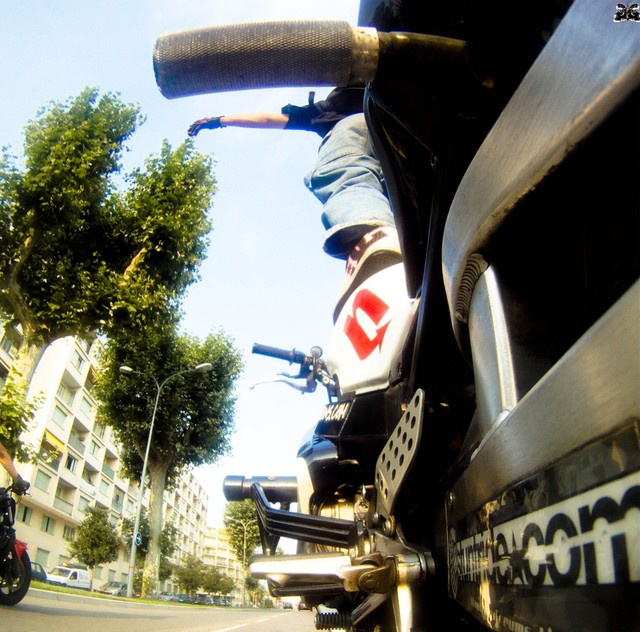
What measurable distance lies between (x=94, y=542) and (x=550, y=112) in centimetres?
3630

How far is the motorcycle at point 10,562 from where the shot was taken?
5109mm

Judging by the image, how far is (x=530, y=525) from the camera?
473mm

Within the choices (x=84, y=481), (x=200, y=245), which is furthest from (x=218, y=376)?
(x=84, y=481)

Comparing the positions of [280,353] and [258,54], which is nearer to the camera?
[258,54]

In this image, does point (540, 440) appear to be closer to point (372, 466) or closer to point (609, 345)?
point (609, 345)

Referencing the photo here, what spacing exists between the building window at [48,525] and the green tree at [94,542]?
6.05 feet

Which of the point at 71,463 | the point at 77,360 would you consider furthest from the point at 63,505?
the point at 77,360

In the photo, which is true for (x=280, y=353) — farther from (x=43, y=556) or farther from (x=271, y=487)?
(x=43, y=556)

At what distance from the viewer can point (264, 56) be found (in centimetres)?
77

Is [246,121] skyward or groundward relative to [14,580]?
skyward

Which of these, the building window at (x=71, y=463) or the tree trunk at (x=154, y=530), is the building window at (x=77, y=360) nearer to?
the building window at (x=71, y=463)

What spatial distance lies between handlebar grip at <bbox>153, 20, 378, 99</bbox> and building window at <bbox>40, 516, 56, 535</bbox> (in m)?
37.6

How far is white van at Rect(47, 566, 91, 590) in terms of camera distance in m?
27.4

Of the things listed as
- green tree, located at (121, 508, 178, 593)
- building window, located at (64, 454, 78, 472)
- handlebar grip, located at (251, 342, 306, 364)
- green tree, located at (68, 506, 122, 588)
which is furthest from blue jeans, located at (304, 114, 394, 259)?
building window, located at (64, 454, 78, 472)
